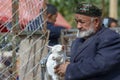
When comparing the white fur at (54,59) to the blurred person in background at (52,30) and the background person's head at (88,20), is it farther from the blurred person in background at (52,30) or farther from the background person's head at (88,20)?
the blurred person in background at (52,30)

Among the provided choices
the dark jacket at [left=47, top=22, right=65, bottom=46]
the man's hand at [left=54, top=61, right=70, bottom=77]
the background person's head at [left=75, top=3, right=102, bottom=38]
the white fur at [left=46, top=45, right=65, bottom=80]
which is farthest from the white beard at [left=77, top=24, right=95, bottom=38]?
the dark jacket at [left=47, top=22, right=65, bottom=46]

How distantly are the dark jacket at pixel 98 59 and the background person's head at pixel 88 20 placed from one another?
7 centimetres

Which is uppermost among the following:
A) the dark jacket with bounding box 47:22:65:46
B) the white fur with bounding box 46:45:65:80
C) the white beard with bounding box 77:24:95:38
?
the white beard with bounding box 77:24:95:38

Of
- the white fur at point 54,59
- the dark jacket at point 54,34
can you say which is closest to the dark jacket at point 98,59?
the white fur at point 54,59

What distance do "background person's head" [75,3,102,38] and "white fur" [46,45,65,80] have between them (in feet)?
2.44

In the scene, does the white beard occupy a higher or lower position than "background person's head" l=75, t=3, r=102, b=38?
lower

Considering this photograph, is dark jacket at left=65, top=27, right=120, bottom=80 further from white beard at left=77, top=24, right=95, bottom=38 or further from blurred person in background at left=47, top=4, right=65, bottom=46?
blurred person in background at left=47, top=4, right=65, bottom=46

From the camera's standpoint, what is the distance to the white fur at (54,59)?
728cm

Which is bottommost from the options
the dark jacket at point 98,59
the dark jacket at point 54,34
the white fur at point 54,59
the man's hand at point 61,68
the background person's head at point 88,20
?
the dark jacket at point 54,34

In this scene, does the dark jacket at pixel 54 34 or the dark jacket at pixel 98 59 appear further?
the dark jacket at pixel 54 34

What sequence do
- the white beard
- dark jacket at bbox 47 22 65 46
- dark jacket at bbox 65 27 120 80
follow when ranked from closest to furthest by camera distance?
dark jacket at bbox 65 27 120 80
the white beard
dark jacket at bbox 47 22 65 46

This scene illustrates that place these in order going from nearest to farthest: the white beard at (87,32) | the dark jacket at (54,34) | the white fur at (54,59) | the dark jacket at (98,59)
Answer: the dark jacket at (98,59), the white beard at (87,32), the white fur at (54,59), the dark jacket at (54,34)

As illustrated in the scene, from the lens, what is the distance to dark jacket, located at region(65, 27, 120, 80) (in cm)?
632

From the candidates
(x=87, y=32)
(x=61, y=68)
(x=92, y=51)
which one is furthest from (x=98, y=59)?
(x=61, y=68)
